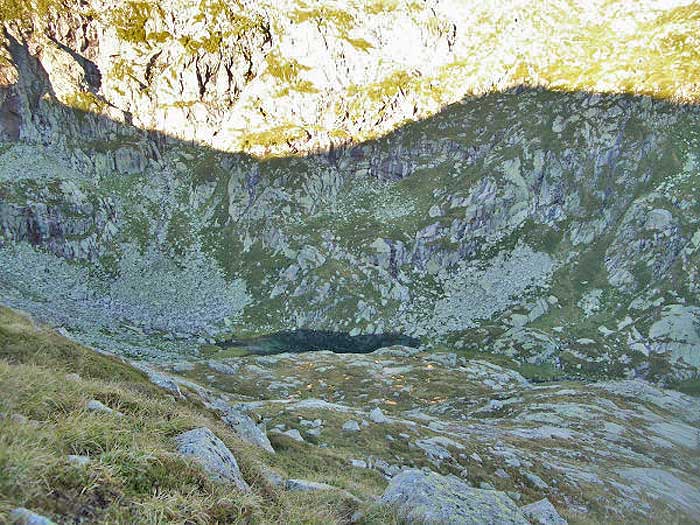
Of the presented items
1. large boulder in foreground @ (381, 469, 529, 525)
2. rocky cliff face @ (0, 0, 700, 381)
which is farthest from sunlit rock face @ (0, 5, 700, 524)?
large boulder in foreground @ (381, 469, 529, 525)

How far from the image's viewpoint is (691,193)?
9356 centimetres

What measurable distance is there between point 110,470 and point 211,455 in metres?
2.60

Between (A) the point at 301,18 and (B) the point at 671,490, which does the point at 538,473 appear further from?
(A) the point at 301,18

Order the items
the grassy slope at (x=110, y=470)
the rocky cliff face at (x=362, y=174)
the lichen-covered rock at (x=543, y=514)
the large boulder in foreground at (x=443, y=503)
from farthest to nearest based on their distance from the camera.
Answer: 1. the rocky cliff face at (x=362, y=174)
2. the lichen-covered rock at (x=543, y=514)
3. the large boulder in foreground at (x=443, y=503)
4. the grassy slope at (x=110, y=470)

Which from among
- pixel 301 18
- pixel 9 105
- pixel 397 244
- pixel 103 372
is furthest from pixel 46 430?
pixel 301 18

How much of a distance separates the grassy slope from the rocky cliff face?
70.9 meters

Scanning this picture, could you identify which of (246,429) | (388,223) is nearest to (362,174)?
(388,223)

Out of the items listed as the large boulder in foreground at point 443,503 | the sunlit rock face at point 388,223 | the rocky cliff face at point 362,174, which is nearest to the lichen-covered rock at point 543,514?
the sunlit rock face at point 388,223

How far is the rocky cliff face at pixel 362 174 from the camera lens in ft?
298

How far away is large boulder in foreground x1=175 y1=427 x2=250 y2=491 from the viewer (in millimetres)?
7336

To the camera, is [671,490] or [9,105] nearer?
[671,490]

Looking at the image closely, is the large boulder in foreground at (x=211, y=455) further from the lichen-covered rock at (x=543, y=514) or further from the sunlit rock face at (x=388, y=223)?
the lichen-covered rock at (x=543, y=514)

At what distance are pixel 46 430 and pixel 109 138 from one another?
473 ft

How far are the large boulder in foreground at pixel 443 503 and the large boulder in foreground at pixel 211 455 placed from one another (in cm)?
439
